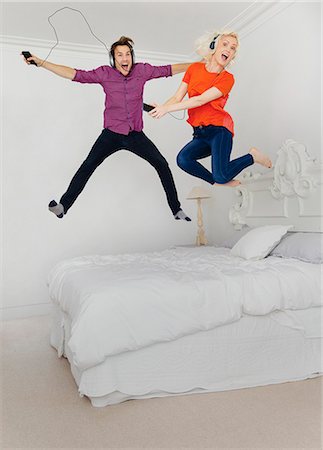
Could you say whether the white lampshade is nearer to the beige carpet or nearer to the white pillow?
the white pillow

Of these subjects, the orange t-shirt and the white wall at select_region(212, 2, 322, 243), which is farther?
the white wall at select_region(212, 2, 322, 243)

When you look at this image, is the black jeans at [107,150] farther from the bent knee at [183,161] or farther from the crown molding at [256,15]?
the crown molding at [256,15]

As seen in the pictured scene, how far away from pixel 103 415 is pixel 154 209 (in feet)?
10.8

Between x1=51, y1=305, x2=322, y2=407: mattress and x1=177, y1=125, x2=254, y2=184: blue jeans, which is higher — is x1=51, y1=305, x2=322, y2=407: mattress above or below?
below

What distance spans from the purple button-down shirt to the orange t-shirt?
291 millimetres

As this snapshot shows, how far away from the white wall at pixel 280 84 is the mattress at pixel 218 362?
5.28 ft

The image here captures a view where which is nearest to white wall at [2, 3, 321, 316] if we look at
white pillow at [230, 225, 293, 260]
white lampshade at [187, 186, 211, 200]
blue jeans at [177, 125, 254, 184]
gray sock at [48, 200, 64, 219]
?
white lampshade at [187, 186, 211, 200]

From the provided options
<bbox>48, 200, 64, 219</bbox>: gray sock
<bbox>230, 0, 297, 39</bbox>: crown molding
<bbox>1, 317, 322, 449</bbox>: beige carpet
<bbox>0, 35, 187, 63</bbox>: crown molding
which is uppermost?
<bbox>230, 0, 297, 39</bbox>: crown molding

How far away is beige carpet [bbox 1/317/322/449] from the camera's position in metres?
2.23

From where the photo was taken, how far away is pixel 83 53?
16.3ft

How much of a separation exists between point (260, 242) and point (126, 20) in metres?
2.47

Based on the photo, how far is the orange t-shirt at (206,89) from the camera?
2.64m

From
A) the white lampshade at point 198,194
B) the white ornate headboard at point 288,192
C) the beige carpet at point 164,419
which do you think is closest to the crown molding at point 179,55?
the white ornate headboard at point 288,192

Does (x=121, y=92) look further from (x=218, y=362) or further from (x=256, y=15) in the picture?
(x=256, y=15)
